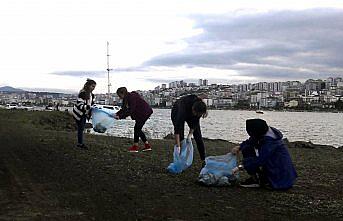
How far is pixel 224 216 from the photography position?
212 inches

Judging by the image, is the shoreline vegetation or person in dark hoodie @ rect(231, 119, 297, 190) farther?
person in dark hoodie @ rect(231, 119, 297, 190)

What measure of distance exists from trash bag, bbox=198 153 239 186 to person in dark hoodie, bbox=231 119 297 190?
361mm

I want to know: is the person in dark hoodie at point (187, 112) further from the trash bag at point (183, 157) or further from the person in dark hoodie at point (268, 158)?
the person in dark hoodie at point (268, 158)

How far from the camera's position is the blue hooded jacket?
698 centimetres

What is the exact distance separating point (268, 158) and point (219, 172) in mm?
899

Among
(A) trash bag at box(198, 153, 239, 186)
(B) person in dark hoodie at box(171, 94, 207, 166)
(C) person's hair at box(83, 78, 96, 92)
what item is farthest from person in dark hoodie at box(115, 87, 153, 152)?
(A) trash bag at box(198, 153, 239, 186)

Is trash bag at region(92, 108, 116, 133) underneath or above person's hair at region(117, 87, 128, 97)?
underneath

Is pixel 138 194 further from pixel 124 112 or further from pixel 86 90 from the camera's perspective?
pixel 86 90

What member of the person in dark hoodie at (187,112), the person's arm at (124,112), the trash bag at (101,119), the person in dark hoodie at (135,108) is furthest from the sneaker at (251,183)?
the trash bag at (101,119)

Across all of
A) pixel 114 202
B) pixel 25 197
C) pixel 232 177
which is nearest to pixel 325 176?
pixel 232 177

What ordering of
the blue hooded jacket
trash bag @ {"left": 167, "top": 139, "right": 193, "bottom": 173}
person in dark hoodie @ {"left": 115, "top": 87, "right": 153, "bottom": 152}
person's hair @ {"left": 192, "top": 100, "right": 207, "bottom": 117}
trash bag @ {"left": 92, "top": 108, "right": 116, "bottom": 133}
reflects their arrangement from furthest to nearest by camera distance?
trash bag @ {"left": 92, "top": 108, "right": 116, "bottom": 133}
person in dark hoodie @ {"left": 115, "top": 87, "right": 153, "bottom": 152}
trash bag @ {"left": 167, "top": 139, "right": 193, "bottom": 173}
person's hair @ {"left": 192, "top": 100, "right": 207, "bottom": 117}
the blue hooded jacket

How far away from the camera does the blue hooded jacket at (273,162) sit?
698 centimetres

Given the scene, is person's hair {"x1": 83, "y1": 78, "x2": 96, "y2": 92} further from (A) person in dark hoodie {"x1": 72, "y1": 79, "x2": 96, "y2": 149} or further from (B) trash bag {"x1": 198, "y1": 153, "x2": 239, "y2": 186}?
(B) trash bag {"x1": 198, "y1": 153, "x2": 239, "y2": 186}

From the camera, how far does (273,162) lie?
23.1ft
